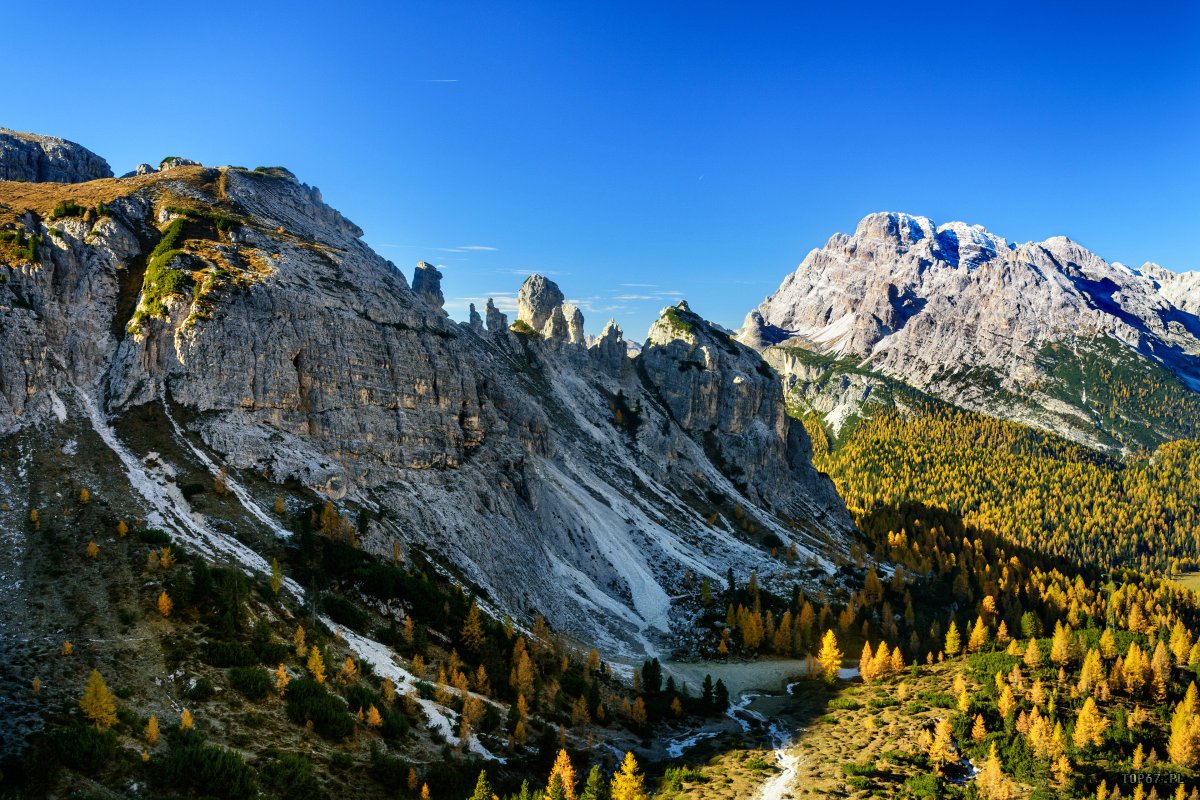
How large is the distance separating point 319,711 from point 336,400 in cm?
5628

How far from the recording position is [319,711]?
47.1 m

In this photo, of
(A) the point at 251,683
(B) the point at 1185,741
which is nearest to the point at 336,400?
(A) the point at 251,683

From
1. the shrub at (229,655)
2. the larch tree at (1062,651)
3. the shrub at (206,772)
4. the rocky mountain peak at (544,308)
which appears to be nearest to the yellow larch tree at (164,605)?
the shrub at (229,655)

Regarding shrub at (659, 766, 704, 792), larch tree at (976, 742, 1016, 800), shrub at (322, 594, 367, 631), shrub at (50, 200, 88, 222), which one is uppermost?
shrub at (50, 200, 88, 222)

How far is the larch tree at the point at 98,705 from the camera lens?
1459 inches

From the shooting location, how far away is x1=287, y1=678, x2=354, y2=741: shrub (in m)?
46.5

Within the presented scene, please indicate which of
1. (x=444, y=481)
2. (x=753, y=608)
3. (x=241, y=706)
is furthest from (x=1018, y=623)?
(x=241, y=706)

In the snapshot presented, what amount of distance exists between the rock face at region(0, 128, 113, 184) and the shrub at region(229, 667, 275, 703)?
154 m

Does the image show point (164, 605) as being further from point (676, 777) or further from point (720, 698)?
point (720, 698)

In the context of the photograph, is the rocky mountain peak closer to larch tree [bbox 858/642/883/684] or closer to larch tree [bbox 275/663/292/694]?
larch tree [bbox 858/642/883/684]

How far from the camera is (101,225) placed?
99312mm

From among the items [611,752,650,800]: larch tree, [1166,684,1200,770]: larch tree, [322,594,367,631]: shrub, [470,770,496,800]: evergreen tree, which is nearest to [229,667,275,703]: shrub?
[322,594,367,631]: shrub

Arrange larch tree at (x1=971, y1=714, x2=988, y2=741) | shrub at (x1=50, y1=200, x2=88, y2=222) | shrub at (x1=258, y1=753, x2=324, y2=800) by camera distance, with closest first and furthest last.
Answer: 1. shrub at (x1=258, y1=753, x2=324, y2=800)
2. larch tree at (x1=971, y1=714, x2=988, y2=741)
3. shrub at (x1=50, y1=200, x2=88, y2=222)

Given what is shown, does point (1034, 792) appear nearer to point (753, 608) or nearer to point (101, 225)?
point (753, 608)
